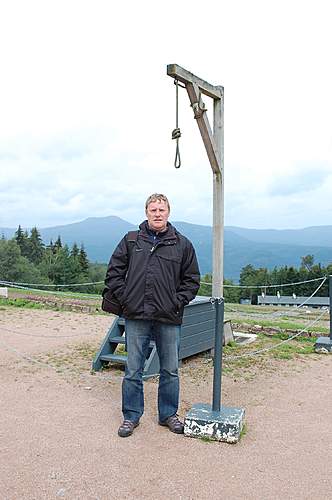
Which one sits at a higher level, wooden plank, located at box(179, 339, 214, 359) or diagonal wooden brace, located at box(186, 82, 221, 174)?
diagonal wooden brace, located at box(186, 82, 221, 174)

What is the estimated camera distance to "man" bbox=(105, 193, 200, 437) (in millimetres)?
3648

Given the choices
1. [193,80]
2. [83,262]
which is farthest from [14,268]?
[193,80]

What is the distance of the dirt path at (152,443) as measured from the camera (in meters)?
2.92

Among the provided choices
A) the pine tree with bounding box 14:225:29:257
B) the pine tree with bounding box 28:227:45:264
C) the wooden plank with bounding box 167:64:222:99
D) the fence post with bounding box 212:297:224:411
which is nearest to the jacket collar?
the fence post with bounding box 212:297:224:411

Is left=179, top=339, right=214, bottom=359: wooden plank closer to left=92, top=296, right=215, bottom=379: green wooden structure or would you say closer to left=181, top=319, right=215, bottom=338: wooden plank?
left=92, top=296, right=215, bottom=379: green wooden structure

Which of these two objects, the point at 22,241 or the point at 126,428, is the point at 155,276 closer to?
the point at 126,428

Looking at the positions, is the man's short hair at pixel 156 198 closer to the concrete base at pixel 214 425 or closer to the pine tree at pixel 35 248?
the concrete base at pixel 214 425

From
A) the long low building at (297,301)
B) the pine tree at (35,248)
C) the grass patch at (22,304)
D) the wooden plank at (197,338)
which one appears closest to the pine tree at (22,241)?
the pine tree at (35,248)

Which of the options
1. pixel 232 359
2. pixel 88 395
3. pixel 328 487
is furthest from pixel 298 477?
pixel 232 359

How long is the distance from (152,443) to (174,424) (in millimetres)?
284

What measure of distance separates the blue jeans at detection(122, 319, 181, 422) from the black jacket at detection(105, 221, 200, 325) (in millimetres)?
119

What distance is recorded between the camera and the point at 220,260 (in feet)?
20.6

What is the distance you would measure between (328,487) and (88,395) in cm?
242

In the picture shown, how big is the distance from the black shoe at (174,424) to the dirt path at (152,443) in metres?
0.06
